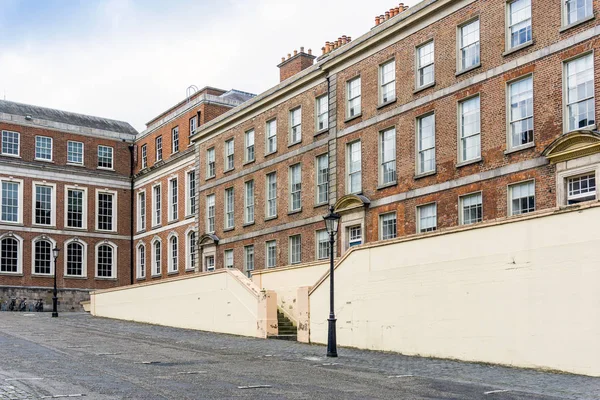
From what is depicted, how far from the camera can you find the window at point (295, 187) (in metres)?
36.8

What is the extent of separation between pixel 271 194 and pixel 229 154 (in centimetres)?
510

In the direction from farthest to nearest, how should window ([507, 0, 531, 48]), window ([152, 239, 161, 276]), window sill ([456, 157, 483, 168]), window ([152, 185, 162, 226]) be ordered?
window ([152, 185, 162, 226]) → window ([152, 239, 161, 276]) → window sill ([456, 157, 483, 168]) → window ([507, 0, 531, 48])

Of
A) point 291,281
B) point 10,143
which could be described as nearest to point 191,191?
point 10,143

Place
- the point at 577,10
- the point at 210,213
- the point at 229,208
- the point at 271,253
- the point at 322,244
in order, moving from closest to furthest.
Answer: the point at 577,10 → the point at 322,244 → the point at 271,253 → the point at 229,208 → the point at 210,213

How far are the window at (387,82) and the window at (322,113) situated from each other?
13.0 feet

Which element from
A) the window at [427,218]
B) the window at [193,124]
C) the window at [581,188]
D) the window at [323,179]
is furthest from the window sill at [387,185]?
the window at [193,124]

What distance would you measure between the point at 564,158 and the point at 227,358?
11.0 meters

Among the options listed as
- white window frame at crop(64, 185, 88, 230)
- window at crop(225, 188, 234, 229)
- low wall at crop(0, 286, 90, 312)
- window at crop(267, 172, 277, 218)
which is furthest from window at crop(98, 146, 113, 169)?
window at crop(267, 172, 277, 218)

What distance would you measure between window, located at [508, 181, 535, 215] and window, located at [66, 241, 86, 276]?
4023 centimetres

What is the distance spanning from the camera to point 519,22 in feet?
84.7

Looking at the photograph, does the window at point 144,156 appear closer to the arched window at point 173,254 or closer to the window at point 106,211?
the window at point 106,211

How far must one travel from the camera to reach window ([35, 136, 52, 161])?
57.9 meters

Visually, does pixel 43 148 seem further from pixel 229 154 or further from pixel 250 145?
pixel 250 145

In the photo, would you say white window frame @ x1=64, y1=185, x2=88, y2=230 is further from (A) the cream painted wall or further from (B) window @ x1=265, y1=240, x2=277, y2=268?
(A) the cream painted wall
